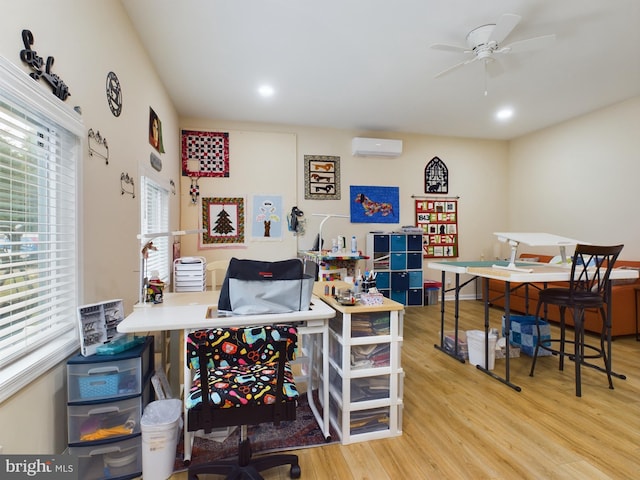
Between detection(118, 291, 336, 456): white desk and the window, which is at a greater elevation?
the window

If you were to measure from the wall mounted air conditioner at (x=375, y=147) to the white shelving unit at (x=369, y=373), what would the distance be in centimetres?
365

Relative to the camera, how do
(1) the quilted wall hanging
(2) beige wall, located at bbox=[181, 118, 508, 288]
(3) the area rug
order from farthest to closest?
1. (2) beige wall, located at bbox=[181, 118, 508, 288]
2. (1) the quilted wall hanging
3. (3) the area rug

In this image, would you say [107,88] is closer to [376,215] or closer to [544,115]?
[376,215]

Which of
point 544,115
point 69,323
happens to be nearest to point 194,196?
point 69,323

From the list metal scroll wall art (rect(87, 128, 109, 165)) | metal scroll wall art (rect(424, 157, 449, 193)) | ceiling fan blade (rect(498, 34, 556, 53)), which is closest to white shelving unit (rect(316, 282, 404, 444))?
metal scroll wall art (rect(87, 128, 109, 165))

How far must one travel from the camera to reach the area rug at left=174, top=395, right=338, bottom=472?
181 cm

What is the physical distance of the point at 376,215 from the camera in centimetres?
545

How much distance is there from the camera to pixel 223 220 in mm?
4891

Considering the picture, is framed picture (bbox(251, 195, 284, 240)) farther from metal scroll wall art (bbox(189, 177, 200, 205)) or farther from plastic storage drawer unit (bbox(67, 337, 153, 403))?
plastic storage drawer unit (bbox(67, 337, 153, 403))

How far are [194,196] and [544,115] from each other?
5075 millimetres

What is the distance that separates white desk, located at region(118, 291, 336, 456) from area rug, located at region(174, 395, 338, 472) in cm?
7

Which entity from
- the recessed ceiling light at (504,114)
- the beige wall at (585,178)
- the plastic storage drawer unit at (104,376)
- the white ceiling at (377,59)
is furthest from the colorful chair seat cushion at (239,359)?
the beige wall at (585,178)

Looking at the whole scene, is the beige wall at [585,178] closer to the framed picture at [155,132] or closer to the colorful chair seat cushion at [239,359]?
the colorful chair seat cushion at [239,359]

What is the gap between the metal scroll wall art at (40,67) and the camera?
1349 millimetres
